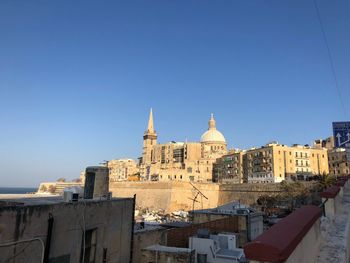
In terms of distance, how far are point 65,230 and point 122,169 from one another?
10636 cm

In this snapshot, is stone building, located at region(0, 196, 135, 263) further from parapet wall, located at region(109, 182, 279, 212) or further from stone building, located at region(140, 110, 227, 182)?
stone building, located at region(140, 110, 227, 182)

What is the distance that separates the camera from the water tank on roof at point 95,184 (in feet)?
35.3

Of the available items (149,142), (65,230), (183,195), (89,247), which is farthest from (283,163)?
(65,230)

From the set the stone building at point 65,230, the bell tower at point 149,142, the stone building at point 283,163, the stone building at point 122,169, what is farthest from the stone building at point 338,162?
the stone building at point 122,169

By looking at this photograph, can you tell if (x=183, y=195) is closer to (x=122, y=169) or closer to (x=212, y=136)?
(x=212, y=136)

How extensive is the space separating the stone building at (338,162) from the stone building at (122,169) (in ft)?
201

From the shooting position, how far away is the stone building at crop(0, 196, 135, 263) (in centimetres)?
642

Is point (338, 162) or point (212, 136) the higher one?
point (212, 136)

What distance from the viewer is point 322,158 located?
6316 cm

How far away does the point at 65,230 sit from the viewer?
25.8 feet

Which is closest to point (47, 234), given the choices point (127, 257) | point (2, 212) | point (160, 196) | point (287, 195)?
point (2, 212)

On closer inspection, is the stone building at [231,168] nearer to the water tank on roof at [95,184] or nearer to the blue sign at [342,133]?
the blue sign at [342,133]

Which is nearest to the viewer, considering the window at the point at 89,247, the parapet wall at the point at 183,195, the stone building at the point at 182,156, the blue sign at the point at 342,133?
the window at the point at 89,247

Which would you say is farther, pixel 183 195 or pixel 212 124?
pixel 212 124
